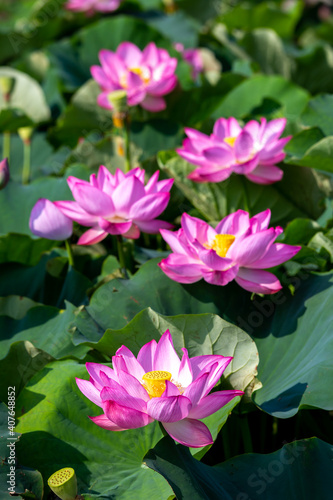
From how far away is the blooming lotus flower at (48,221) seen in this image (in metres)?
1.40

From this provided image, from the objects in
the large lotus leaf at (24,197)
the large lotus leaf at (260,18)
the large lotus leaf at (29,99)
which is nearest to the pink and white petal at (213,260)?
the large lotus leaf at (24,197)

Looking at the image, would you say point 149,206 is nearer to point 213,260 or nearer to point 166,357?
point 213,260

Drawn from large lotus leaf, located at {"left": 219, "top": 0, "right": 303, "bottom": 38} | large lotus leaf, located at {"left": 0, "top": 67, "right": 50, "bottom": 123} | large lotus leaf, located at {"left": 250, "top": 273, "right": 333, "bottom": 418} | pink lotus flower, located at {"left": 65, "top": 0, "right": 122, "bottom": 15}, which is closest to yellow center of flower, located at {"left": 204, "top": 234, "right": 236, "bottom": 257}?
large lotus leaf, located at {"left": 250, "top": 273, "right": 333, "bottom": 418}

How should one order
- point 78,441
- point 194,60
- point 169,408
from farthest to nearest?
1. point 194,60
2. point 78,441
3. point 169,408

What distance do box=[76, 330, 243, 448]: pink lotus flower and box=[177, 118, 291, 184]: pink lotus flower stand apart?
663 millimetres

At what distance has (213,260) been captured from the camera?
3.92 feet

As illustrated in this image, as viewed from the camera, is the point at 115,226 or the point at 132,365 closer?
the point at 132,365

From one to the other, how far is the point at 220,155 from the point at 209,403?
775 mm

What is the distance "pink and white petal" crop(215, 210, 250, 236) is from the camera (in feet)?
4.22

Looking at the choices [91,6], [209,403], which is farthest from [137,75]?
[91,6]

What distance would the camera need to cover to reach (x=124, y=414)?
88 cm

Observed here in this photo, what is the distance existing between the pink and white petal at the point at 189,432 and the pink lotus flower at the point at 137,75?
1.29 metres

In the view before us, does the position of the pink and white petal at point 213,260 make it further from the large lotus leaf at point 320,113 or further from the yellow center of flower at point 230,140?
the large lotus leaf at point 320,113

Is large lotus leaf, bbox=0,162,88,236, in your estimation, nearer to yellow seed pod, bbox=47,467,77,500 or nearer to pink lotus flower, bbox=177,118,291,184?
pink lotus flower, bbox=177,118,291,184
